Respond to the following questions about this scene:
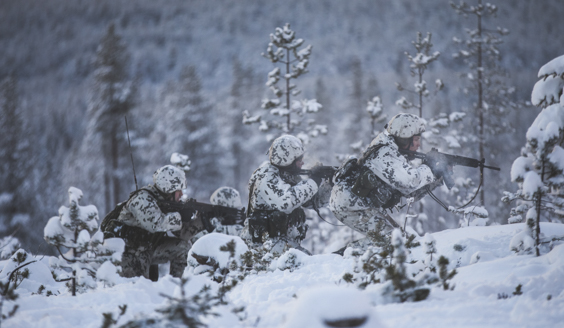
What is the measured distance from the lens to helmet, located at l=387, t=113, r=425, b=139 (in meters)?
6.67

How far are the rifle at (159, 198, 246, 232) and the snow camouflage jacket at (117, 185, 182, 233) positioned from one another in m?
0.15

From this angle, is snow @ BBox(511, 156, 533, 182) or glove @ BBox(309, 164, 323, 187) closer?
snow @ BBox(511, 156, 533, 182)

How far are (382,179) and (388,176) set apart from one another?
120 millimetres

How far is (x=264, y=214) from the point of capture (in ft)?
23.1

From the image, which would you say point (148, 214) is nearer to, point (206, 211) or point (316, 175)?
point (206, 211)

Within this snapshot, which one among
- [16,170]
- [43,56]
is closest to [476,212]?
[16,170]

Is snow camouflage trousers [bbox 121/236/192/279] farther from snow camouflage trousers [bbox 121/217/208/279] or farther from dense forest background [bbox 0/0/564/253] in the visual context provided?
dense forest background [bbox 0/0/564/253]

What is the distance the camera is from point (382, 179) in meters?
6.52

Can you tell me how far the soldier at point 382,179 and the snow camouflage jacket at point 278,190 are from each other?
58 cm

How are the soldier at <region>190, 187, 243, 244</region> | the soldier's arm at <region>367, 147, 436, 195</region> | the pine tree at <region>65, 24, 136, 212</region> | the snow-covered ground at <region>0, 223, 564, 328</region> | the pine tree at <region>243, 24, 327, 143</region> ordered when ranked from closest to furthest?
the snow-covered ground at <region>0, 223, 564, 328</region> < the soldier's arm at <region>367, 147, 436, 195</region> < the soldier at <region>190, 187, 243, 244</region> < the pine tree at <region>243, 24, 327, 143</region> < the pine tree at <region>65, 24, 136, 212</region>

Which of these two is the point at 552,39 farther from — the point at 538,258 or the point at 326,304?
A: the point at 326,304

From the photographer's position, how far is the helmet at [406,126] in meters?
6.67

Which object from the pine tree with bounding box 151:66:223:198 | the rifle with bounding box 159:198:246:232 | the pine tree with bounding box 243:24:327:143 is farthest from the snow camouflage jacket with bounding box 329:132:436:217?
the pine tree with bounding box 151:66:223:198

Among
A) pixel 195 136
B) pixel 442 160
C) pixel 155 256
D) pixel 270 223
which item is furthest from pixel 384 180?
pixel 195 136
